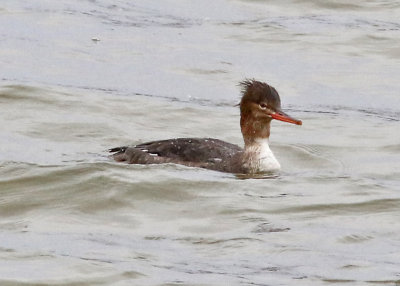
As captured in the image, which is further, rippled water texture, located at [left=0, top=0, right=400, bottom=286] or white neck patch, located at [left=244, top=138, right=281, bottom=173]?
white neck patch, located at [left=244, top=138, right=281, bottom=173]

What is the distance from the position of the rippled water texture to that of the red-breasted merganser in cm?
14

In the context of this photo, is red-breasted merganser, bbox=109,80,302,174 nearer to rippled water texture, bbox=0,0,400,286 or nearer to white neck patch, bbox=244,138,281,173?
white neck patch, bbox=244,138,281,173

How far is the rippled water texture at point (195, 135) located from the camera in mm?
9758

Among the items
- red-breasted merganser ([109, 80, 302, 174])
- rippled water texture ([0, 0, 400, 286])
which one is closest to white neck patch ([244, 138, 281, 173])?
red-breasted merganser ([109, 80, 302, 174])

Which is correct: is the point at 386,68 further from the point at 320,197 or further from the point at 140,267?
the point at 140,267

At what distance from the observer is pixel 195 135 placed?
1489 centimetres

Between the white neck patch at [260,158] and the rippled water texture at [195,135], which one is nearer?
the rippled water texture at [195,135]

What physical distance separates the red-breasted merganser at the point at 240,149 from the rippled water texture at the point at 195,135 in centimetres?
14

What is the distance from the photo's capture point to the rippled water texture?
32.0ft

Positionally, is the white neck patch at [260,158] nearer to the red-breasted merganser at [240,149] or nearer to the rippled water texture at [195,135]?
the red-breasted merganser at [240,149]

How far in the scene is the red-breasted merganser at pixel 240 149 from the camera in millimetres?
12656

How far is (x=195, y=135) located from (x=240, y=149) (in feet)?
5.95

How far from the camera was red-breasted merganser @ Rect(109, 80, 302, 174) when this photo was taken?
12.7m

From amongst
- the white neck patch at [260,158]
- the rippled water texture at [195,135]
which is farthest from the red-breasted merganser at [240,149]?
the rippled water texture at [195,135]
